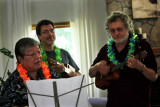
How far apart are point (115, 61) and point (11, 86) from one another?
3.08 feet

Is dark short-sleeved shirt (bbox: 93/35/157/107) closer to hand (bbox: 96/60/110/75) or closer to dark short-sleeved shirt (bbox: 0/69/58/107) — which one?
hand (bbox: 96/60/110/75)

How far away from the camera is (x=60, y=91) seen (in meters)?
1.32

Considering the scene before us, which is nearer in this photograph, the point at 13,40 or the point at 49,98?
the point at 49,98

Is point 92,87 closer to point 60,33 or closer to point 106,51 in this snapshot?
point 60,33

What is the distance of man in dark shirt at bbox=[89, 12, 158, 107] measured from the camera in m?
1.82

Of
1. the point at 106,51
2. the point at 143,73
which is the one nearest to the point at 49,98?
the point at 143,73

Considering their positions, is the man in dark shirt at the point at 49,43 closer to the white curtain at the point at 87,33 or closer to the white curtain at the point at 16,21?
the white curtain at the point at 87,33

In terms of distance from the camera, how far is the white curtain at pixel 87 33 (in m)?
4.28

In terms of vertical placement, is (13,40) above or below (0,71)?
Answer: above

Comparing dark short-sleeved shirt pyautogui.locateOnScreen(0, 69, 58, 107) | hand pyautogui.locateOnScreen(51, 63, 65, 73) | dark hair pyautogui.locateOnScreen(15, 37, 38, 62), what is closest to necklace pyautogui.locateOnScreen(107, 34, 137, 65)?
hand pyautogui.locateOnScreen(51, 63, 65, 73)

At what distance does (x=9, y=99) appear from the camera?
5.37 feet

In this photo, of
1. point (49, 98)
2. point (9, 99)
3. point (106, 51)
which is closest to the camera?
point (49, 98)

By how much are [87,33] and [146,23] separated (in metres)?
1.15

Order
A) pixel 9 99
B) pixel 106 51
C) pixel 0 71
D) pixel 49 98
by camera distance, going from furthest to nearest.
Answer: pixel 0 71 → pixel 106 51 → pixel 9 99 → pixel 49 98
